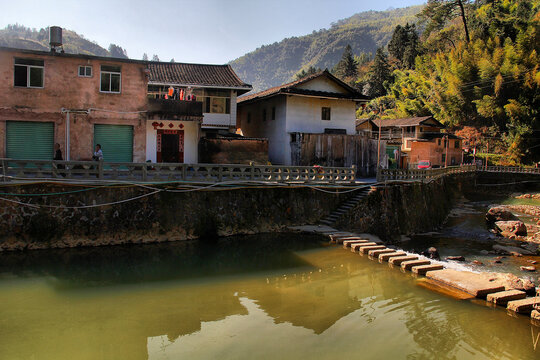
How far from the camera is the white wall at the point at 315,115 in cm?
2744

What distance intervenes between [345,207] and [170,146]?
34.6 ft

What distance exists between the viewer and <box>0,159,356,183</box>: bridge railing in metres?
15.6

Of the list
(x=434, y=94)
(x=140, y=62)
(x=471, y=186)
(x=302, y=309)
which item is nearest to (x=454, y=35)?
(x=434, y=94)

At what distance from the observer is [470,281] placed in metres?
14.0

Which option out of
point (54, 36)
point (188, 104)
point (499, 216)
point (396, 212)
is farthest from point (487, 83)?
point (54, 36)

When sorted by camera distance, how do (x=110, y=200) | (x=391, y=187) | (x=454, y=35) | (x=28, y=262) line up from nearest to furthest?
(x=28, y=262)
(x=110, y=200)
(x=391, y=187)
(x=454, y=35)

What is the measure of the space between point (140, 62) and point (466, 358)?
18.4 m

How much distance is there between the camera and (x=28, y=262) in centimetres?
1457

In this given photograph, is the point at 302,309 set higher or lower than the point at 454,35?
lower

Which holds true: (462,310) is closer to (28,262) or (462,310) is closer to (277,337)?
(277,337)

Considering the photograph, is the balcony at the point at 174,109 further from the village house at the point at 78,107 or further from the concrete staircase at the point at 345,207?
the concrete staircase at the point at 345,207

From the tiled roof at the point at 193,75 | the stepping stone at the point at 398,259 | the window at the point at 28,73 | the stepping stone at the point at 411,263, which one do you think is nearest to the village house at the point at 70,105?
the window at the point at 28,73

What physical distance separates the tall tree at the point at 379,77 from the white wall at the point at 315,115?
→ 57.7 metres

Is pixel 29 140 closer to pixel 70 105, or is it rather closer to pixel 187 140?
pixel 70 105
